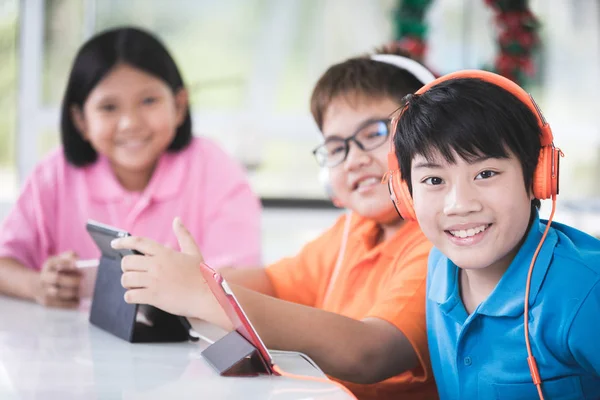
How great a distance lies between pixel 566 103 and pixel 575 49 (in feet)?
1.12

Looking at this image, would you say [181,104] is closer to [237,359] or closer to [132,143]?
[132,143]

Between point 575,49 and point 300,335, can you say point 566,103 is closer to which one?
point 575,49

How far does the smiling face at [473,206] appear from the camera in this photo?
101 cm

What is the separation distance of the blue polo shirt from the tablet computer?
0.29 m

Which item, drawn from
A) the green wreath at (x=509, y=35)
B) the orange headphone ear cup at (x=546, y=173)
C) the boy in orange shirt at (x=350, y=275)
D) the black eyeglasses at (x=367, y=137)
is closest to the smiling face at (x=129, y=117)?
the boy in orange shirt at (x=350, y=275)

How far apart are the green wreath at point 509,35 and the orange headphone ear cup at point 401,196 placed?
3.06m

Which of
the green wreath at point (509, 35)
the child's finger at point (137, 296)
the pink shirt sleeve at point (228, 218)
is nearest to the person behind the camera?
the child's finger at point (137, 296)

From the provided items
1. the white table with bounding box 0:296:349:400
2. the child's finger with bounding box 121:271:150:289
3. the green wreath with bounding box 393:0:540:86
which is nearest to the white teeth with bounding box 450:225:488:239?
the white table with bounding box 0:296:349:400

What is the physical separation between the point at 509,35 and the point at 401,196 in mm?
3270

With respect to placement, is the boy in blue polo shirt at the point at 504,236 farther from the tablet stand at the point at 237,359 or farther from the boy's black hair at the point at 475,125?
the tablet stand at the point at 237,359

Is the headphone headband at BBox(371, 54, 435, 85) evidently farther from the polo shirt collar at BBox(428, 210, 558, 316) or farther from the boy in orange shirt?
the polo shirt collar at BBox(428, 210, 558, 316)

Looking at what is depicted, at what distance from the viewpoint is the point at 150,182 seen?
2039 mm

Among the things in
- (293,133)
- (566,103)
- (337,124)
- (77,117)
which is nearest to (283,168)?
(293,133)

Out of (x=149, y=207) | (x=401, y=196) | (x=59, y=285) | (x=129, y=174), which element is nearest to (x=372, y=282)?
(x=401, y=196)
